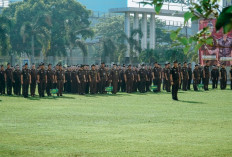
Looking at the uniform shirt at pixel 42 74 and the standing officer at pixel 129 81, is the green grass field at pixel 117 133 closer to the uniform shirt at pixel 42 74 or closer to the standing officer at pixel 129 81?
the uniform shirt at pixel 42 74

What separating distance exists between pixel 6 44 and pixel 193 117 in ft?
124

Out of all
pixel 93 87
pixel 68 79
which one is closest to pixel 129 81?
pixel 93 87

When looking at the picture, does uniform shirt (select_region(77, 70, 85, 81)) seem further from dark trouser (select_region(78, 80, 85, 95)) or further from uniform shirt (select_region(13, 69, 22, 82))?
uniform shirt (select_region(13, 69, 22, 82))

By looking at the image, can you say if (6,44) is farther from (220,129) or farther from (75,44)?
(220,129)

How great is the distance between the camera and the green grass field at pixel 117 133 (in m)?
10.2

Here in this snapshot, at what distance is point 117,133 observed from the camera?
13312 mm

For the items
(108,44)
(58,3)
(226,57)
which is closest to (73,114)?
(226,57)

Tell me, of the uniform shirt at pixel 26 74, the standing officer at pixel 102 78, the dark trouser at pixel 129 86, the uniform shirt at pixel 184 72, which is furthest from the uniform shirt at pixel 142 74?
the uniform shirt at pixel 26 74

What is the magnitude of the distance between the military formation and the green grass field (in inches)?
521

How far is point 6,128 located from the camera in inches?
573

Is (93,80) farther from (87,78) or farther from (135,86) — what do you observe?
(135,86)

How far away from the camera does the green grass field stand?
10.2m

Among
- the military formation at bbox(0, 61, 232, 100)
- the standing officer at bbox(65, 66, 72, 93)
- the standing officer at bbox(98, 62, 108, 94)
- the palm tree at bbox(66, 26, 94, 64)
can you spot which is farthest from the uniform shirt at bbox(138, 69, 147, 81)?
the palm tree at bbox(66, 26, 94, 64)

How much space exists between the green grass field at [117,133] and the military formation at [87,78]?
1324 centimetres
